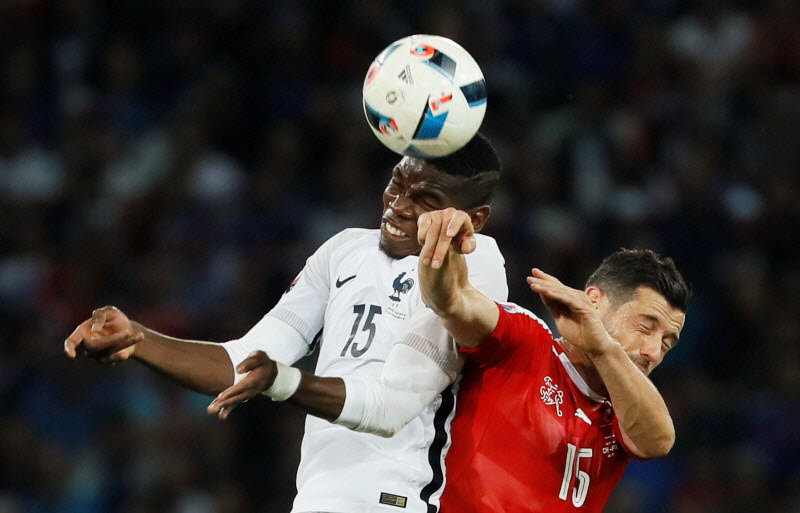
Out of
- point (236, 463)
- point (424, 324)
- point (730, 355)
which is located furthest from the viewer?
point (730, 355)

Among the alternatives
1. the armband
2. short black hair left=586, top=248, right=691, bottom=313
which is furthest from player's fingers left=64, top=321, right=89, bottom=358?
short black hair left=586, top=248, right=691, bottom=313

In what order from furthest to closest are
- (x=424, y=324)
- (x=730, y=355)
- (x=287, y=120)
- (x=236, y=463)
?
(x=287, y=120), (x=730, y=355), (x=236, y=463), (x=424, y=324)

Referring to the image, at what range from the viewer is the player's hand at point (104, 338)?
3.66 metres

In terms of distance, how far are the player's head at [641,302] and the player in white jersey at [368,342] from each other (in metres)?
0.37

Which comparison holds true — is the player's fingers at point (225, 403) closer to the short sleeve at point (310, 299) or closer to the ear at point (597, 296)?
the short sleeve at point (310, 299)

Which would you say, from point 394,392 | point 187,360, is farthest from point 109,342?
point 394,392

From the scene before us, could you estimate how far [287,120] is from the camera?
9.46 meters

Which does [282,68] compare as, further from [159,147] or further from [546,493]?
[546,493]

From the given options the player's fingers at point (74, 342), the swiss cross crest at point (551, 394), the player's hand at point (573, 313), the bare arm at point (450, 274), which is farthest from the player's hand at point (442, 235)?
the player's fingers at point (74, 342)

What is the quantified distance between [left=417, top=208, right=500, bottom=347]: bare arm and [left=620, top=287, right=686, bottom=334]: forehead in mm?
643

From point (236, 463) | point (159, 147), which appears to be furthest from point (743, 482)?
point (159, 147)

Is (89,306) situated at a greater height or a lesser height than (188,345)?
greater

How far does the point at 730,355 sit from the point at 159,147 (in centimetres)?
431

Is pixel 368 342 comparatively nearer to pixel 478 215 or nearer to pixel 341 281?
pixel 341 281
